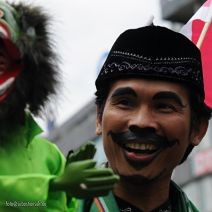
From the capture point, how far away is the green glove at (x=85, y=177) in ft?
6.39

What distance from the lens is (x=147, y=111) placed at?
209cm

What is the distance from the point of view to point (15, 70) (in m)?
2.56

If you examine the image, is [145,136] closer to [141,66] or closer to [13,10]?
[141,66]

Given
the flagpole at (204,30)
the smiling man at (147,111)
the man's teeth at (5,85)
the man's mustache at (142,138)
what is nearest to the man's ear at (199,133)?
the smiling man at (147,111)

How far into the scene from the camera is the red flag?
8.82ft

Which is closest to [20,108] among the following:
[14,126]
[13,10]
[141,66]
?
[14,126]

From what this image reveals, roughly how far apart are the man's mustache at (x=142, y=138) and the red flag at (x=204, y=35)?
0.50 m

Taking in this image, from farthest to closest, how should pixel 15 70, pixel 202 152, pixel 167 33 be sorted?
pixel 202 152, pixel 15 70, pixel 167 33

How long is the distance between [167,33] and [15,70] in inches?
22.5

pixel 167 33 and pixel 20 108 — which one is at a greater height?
pixel 167 33

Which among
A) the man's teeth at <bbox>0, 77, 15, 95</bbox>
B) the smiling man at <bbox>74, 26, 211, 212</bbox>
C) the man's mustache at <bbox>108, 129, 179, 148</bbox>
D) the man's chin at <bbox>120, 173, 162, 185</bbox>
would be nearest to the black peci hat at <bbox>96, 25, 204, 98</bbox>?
the smiling man at <bbox>74, 26, 211, 212</bbox>

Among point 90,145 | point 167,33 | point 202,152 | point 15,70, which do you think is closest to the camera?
point 90,145

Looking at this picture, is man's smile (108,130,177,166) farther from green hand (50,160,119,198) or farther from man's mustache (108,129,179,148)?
green hand (50,160,119,198)

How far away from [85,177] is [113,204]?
19 centimetres
